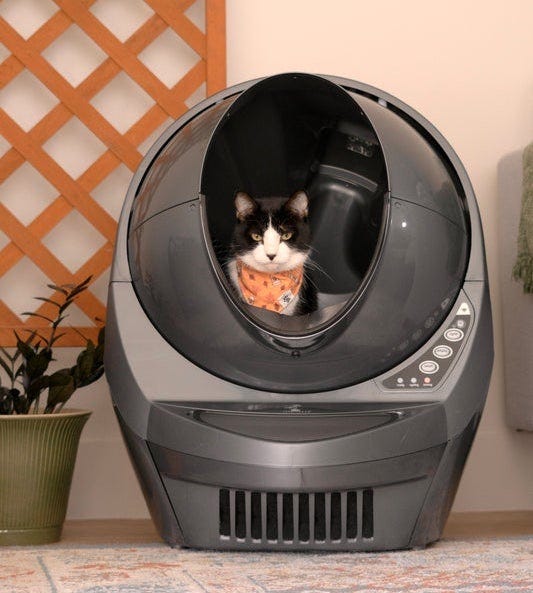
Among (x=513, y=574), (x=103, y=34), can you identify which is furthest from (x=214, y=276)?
(x=103, y=34)

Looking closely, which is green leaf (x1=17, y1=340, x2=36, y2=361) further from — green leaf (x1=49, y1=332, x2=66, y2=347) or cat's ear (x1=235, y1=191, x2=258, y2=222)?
cat's ear (x1=235, y1=191, x2=258, y2=222)

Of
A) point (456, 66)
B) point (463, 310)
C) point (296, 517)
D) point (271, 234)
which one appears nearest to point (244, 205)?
point (271, 234)

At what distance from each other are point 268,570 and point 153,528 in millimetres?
476

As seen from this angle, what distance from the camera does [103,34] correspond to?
1.78 metres

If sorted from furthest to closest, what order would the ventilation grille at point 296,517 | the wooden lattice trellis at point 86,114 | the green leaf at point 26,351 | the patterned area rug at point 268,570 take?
1. the wooden lattice trellis at point 86,114
2. the green leaf at point 26,351
3. the ventilation grille at point 296,517
4. the patterned area rug at point 268,570

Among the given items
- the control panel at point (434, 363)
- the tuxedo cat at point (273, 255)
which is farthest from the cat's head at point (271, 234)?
the control panel at point (434, 363)

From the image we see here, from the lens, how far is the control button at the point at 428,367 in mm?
1259

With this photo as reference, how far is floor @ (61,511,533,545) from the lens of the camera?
4.72ft

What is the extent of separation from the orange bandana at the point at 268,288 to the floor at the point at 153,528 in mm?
375

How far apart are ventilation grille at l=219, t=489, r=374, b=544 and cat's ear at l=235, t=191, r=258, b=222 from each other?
41 cm

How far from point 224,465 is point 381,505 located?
206 mm

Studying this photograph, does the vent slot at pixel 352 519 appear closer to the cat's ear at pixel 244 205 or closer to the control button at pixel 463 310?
the control button at pixel 463 310

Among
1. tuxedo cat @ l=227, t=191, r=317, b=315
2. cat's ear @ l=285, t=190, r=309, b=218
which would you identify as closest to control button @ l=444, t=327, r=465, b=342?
tuxedo cat @ l=227, t=191, r=317, b=315

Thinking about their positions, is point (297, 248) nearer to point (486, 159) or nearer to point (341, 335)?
point (341, 335)
